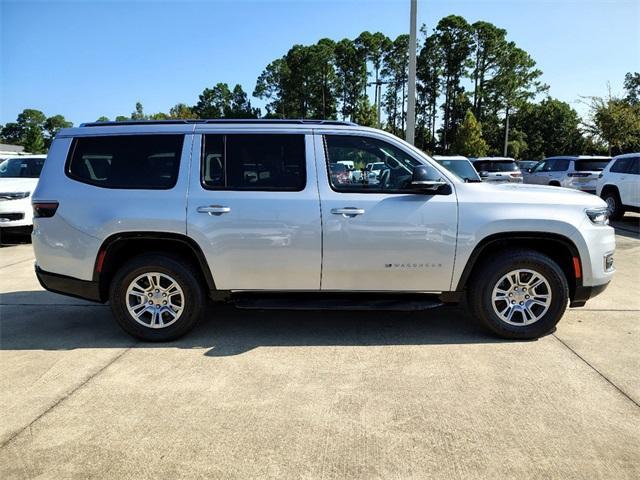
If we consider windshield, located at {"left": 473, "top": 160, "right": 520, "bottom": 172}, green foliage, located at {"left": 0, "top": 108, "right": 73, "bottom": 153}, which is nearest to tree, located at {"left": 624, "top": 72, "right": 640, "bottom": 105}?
windshield, located at {"left": 473, "top": 160, "right": 520, "bottom": 172}

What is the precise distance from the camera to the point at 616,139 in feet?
110

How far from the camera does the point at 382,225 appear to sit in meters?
4.30

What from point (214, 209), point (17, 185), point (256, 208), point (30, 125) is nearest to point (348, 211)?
point (256, 208)

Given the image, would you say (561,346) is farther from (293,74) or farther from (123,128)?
(293,74)

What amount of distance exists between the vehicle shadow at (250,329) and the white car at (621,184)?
9285 millimetres

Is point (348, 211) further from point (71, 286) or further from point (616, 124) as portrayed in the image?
point (616, 124)

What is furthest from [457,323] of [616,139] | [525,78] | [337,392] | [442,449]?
[525,78]

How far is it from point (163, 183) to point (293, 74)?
2988 inches

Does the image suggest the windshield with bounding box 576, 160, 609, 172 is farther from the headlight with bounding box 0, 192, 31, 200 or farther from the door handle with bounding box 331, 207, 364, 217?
the headlight with bounding box 0, 192, 31, 200

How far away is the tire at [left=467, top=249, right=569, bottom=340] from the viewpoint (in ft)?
14.4

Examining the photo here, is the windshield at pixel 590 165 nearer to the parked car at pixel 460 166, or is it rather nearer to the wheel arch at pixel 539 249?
the parked car at pixel 460 166

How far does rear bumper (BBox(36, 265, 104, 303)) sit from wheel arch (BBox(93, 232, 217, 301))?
55 millimetres

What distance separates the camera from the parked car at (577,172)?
15.6 meters

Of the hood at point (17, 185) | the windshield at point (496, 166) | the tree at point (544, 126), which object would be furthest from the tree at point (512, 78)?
the hood at point (17, 185)
